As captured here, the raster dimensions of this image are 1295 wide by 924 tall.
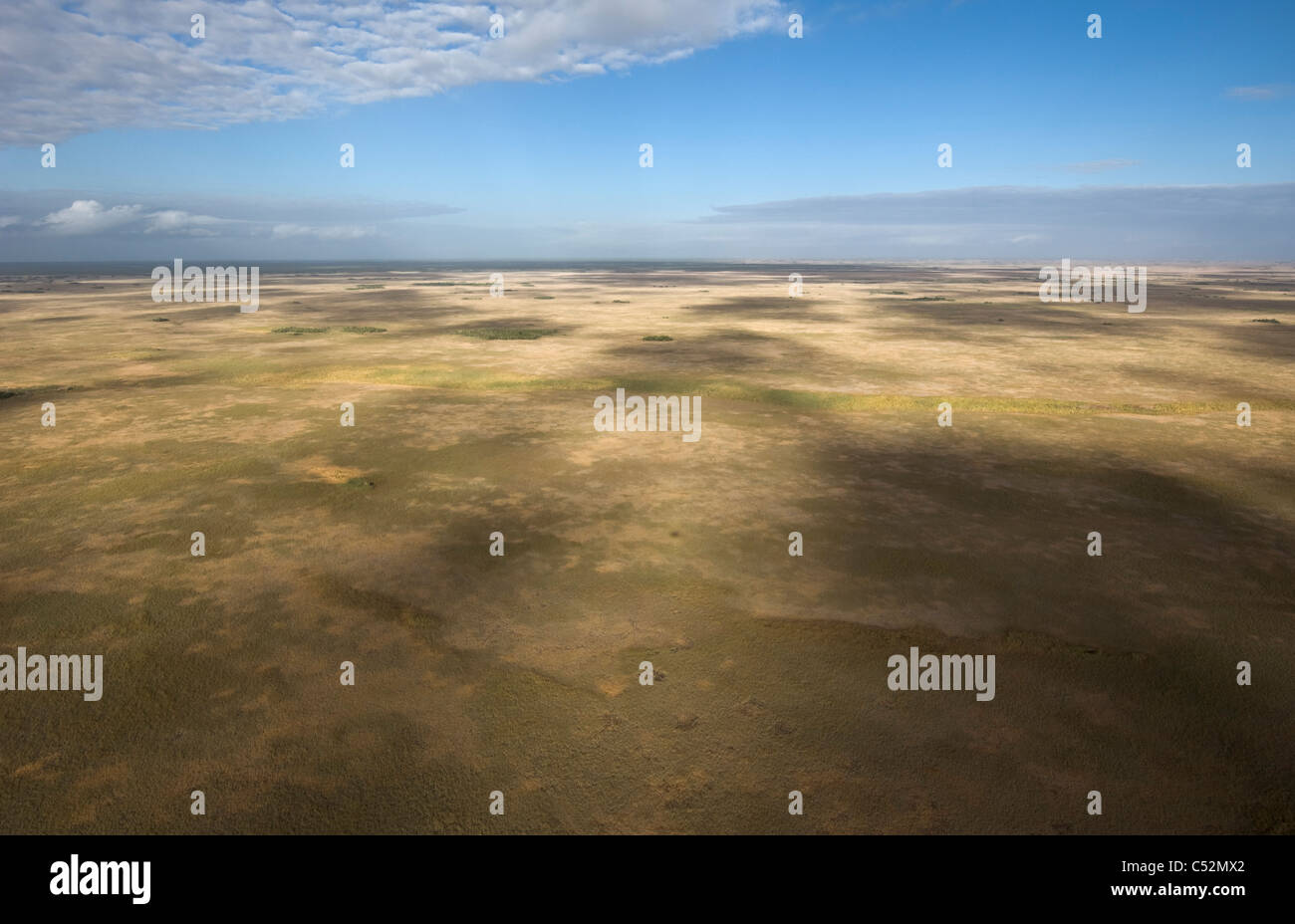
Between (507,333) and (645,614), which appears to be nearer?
(645,614)

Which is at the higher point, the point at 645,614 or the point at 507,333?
the point at 507,333

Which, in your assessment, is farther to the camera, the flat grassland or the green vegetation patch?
the green vegetation patch

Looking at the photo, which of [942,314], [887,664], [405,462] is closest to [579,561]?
[887,664]

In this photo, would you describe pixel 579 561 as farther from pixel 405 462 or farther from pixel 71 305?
pixel 71 305

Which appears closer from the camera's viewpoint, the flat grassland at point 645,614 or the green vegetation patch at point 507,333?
the flat grassland at point 645,614

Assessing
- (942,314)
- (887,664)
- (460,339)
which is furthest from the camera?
(942,314)

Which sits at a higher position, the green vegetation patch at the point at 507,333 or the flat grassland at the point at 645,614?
the green vegetation patch at the point at 507,333

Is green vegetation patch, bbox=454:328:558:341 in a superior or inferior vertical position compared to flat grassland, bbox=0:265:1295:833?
superior
